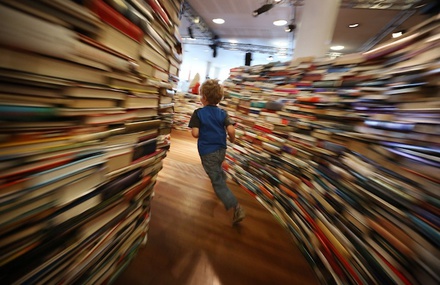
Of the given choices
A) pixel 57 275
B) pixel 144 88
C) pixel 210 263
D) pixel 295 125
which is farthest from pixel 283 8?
pixel 57 275

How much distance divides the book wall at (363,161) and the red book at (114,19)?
3.47ft

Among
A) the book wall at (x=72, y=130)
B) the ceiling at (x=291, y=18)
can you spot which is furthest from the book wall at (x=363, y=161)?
the ceiling at (x=291, y=18)

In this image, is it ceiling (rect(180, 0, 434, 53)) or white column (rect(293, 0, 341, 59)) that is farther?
ceiling (rect(180, 0, 434, 53))

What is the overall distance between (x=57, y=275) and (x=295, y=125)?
1625mm

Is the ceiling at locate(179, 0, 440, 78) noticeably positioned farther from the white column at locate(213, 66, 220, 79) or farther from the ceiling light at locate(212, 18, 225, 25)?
the white column at locate(213, 66, 220, 79)

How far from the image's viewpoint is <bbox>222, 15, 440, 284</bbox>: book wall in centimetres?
64

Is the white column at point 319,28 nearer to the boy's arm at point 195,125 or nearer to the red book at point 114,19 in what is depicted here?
the boy's arm at point 195,125

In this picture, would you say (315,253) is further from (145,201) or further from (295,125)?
(145,201)

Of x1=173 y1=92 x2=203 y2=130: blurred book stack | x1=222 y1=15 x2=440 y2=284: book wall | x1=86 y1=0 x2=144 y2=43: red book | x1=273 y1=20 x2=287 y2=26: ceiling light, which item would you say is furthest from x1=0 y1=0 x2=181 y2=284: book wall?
x1=273 y1=20 x2=287 y2=26: ceiling light

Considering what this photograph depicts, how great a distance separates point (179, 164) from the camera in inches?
112

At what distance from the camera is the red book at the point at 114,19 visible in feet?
1.66

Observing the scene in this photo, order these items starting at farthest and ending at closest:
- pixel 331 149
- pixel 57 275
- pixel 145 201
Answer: pixel 331 149 < pixel 145 201 < pixel 57 275

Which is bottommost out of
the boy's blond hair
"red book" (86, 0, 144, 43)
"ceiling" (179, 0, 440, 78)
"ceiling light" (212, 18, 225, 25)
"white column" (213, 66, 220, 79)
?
the boy's blond hair

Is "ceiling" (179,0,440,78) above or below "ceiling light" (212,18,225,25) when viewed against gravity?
below
